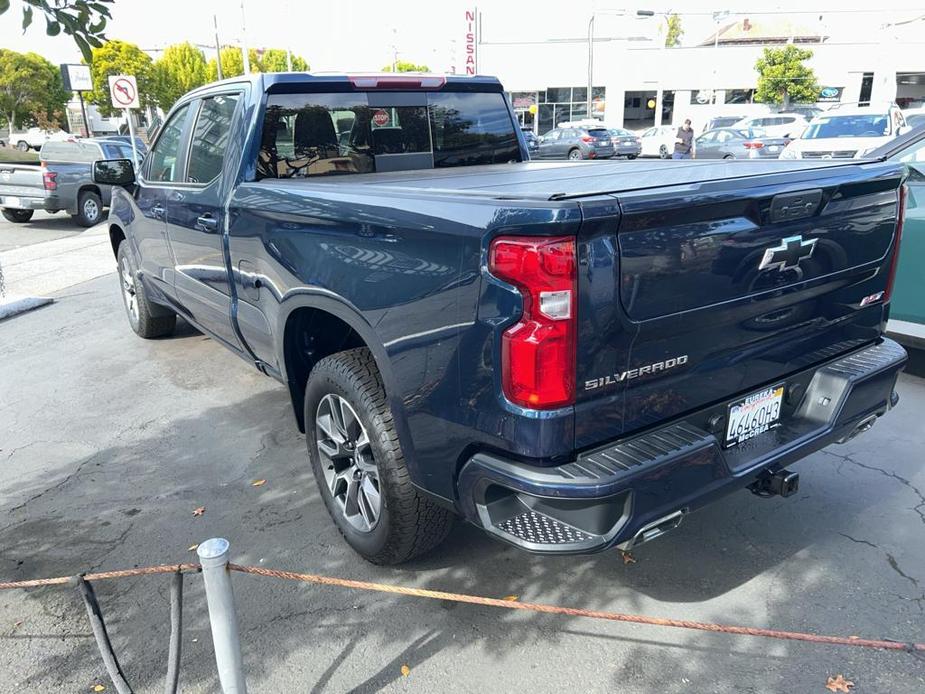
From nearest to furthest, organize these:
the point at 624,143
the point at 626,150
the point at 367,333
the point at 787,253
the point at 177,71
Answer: the point at 787,253 < the point at 367,333 < the point at 624,143 < the point at 626,150 < the point at 177,71

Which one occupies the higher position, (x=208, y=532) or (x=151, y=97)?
(x=151, y=97)

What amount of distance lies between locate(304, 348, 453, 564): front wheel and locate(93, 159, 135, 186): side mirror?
3076mm

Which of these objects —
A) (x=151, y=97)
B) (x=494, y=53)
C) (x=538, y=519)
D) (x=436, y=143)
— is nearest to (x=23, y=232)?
(x=436, y=143)

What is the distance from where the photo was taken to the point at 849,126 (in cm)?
1780

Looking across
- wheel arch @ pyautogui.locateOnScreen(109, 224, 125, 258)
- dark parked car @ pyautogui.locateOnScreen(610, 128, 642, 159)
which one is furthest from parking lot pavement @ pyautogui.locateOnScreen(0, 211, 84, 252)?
Result: dark parked car @ pyautogui.locateOnScreen(610, 128, 642, 159)

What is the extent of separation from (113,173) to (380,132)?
234 cm

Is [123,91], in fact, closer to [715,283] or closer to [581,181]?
[581,181]

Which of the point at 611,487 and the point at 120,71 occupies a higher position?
the point at 120,71

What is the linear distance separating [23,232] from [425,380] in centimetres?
1494

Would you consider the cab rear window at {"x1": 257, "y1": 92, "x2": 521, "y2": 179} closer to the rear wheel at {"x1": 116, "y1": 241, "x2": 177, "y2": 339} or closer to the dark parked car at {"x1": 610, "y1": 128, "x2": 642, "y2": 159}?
the rear wheel at {"x1": 116, "y1": 241, "x2": 177, "y2": 339}

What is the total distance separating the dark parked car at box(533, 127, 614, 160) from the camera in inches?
1090

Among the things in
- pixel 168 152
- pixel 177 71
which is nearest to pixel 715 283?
pixel 168 152

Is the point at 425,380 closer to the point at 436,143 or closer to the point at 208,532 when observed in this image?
the point at 208,532

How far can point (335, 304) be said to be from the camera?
2.84m
